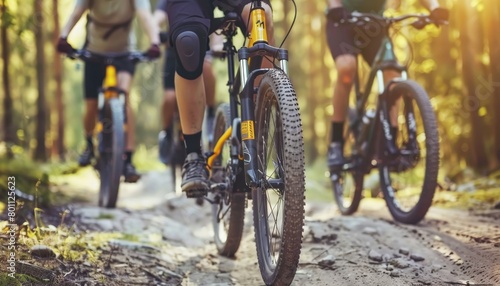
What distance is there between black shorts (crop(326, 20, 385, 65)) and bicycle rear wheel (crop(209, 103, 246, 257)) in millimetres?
1452

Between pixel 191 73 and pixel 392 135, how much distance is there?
211cm

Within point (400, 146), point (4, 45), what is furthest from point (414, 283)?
point (4, 45)

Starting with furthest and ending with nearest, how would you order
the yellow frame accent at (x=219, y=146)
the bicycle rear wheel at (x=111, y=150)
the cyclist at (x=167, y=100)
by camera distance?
the cyclist at (x=167, y=100) < the bicycle rear wheel at (x=111, y=150) < the yellow frame accent at (x=219, y=146)

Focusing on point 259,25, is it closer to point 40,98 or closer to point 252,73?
point 252,73

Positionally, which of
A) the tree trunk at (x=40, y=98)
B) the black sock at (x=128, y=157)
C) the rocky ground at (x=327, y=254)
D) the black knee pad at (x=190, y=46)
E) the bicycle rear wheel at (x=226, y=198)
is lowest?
the rocky ground at (x=327, y=254)

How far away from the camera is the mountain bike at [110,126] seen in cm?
553

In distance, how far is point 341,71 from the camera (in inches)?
199

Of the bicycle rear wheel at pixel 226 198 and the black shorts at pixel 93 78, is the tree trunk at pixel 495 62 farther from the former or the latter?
the black shorts at pixel 93 78

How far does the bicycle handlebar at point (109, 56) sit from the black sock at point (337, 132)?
7.02ft

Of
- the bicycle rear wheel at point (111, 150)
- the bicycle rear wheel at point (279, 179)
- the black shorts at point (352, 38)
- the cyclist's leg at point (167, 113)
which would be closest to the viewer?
the bicycle rear wheel at point (279, 179)

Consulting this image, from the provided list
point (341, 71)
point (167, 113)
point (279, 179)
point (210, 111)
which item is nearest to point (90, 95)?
point (167, 113)

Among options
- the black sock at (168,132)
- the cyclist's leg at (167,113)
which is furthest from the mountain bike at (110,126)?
the black sock at (168,132)

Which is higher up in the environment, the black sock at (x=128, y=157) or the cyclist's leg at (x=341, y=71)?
the cyclist's leg at (x=341, y=71)

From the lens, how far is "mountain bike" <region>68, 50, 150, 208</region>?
18.1ft
